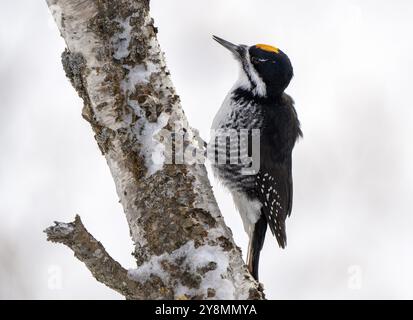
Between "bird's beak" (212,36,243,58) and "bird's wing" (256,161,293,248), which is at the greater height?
"bird's beak" (212,36,243,58)

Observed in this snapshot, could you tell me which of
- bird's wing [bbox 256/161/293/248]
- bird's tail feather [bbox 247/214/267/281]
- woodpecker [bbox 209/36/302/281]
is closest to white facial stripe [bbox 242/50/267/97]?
woodpecker [bbox 209/36/302/281]

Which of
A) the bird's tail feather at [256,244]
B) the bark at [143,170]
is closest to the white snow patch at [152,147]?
the bark at [143,170]

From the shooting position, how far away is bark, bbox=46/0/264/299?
233 cm

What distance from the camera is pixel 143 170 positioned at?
2.67 m

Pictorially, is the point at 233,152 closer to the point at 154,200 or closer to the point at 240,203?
the point at 240,203

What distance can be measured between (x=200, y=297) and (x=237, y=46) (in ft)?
8.84

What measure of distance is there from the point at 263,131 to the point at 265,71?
15.8 inches

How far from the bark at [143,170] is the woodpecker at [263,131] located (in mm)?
1546

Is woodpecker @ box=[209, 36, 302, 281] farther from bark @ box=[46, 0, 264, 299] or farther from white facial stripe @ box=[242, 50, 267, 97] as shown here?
bark @ box=[46, 0, 264, 299]

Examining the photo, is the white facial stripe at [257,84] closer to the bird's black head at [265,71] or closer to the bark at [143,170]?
the bird's black head at [265,71]

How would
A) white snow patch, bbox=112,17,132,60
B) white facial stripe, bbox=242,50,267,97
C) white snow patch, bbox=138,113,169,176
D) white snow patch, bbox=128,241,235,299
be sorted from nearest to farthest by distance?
white snow patch, bbox=128,241,235,299 < white snow patch, bbox=138,113,169,176 < white snow patch, bbox=112,17,132,60 < white facial stripe, bbox=242,50,267,97

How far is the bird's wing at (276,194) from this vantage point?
4332 mm
